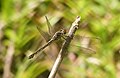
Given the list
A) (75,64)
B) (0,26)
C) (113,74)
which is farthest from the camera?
(0,26)

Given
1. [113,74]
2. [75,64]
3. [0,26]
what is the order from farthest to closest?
1. [0,26]
2. [75,64]
3. [113,74]

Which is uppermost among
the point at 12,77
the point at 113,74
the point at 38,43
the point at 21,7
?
the point at 21,7

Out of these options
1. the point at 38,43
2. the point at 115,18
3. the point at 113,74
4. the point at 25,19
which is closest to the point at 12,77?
the point at 38,43

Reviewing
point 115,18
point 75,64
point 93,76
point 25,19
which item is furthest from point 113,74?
point 25,19

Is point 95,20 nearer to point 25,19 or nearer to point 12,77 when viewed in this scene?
point 25,19

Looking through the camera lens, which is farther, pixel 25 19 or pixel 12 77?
pixel 25 19

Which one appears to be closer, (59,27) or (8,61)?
(8,61)

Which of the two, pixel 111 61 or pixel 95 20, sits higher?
pixel 95 20

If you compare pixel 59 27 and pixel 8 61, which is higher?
pixel 59 27
